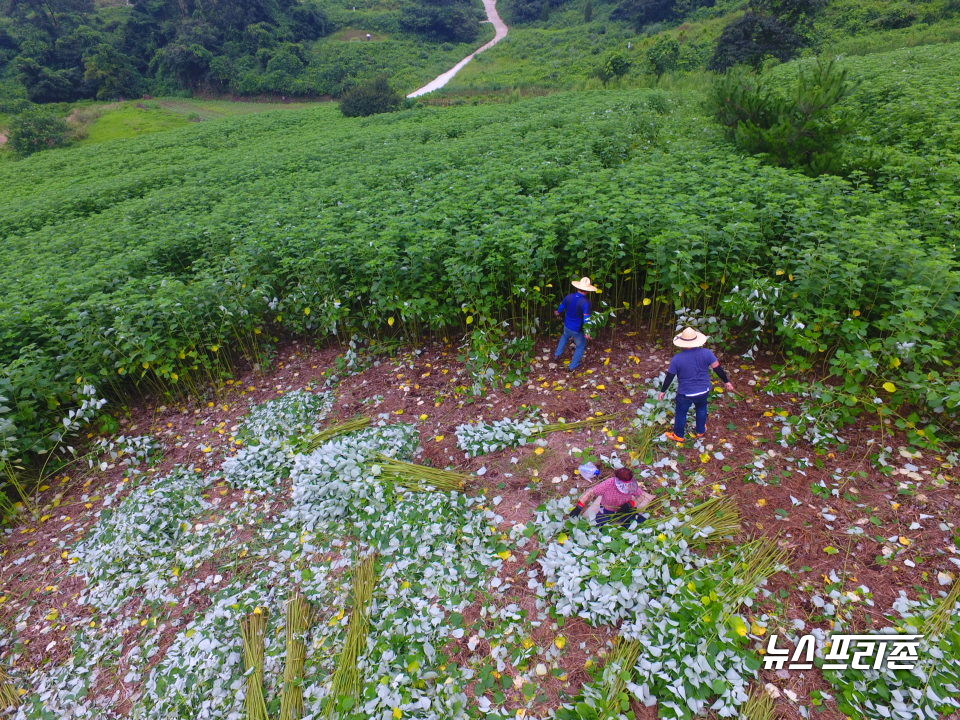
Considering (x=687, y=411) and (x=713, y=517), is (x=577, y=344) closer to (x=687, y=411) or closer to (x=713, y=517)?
(x=687, y=411)

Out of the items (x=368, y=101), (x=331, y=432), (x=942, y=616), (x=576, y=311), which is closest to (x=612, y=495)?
(x=942, y=616)

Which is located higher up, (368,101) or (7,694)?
(368,101)

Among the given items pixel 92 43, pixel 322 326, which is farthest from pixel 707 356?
pixel 92 43

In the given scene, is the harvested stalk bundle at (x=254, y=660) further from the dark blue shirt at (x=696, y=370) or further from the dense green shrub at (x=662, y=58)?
the dense green shrub at (x=662, y=58)

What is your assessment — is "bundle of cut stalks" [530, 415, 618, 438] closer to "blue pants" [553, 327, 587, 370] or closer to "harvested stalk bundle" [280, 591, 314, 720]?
"blue pants" [553, 327, 587, 370]

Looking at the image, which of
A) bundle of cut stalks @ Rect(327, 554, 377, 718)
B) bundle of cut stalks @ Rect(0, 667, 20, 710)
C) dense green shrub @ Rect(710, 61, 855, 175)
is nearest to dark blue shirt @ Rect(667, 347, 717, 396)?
bundle of cut stalks @ Rect(327, 554, 377, 718)

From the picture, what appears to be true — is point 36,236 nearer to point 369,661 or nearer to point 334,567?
point 334,567

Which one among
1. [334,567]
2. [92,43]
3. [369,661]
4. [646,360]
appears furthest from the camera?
[92,43]
